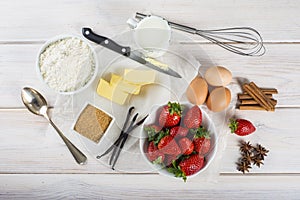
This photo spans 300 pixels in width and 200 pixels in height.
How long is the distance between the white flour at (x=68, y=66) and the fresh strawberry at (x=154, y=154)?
21 cm

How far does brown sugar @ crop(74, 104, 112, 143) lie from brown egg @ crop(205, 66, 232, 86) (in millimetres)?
246

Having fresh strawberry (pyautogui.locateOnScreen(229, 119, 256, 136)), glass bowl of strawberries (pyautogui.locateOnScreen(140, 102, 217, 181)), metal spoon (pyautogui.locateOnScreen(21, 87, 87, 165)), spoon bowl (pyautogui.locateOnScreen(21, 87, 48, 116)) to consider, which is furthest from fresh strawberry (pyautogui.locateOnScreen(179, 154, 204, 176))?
spoon bowl (pyautogui.locateOnScreen(21, 87, 48, 116))

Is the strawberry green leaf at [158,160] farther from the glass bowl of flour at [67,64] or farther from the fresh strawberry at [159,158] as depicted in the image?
the glass bowl of flour at [67,64]

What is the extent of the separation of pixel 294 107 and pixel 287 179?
0.17 metres

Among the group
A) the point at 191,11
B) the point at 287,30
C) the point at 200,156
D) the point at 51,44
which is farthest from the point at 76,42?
the point at 287,30

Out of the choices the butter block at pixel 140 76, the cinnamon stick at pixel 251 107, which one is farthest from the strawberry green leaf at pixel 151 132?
the cinnamon stick at pixel 251 107

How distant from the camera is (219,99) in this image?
3.47 feet

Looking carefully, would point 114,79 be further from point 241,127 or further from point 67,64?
point 241,127

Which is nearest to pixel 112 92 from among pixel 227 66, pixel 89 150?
pixel 89 150

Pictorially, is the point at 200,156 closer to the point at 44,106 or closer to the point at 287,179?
the point at 287,179

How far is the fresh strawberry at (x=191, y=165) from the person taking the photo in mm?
1042

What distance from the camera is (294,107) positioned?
110 centimetres

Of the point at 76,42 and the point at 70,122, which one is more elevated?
the point at 76,42

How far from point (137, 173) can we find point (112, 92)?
0.65 ft
